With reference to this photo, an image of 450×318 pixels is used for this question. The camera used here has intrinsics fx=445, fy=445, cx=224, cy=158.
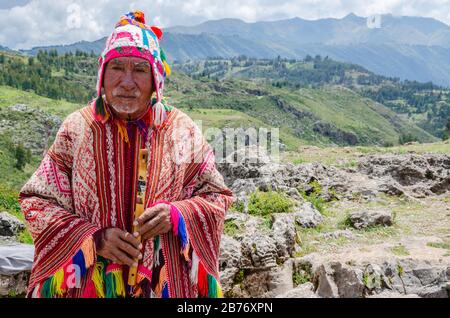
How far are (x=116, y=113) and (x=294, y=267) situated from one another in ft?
13.6

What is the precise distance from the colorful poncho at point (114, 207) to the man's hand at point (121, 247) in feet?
0.26

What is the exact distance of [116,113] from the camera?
2473 mm

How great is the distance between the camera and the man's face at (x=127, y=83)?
236cm

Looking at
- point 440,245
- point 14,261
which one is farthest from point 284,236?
point 14,261

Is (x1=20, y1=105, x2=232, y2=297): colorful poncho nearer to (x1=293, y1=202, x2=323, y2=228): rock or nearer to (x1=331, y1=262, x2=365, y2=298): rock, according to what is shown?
(x1=331, y1=262, x2=365, y2=298): rock

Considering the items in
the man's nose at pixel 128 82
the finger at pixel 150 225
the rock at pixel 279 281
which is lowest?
the rock at pixel 279 281

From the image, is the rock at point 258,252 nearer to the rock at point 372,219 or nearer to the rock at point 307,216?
the rock at point 307,216

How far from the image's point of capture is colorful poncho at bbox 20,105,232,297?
232 cm

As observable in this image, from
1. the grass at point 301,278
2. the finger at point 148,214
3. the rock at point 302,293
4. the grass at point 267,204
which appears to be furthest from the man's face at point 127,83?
the grass at point 267,204

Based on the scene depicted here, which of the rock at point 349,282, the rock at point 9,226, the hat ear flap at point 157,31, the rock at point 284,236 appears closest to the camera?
the hat ear flap at point 157,31

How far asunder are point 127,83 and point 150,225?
751 millimetres
